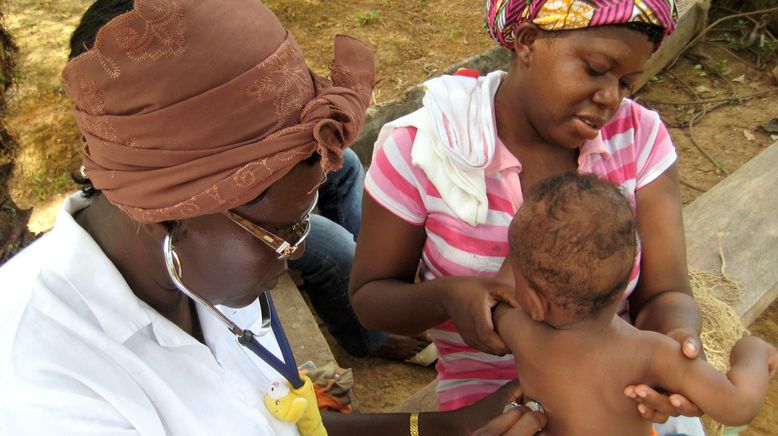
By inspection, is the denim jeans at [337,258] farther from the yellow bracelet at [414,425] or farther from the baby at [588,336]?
the baby at [588,336]

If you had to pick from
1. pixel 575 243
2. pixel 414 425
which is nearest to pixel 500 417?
pixel 414 425

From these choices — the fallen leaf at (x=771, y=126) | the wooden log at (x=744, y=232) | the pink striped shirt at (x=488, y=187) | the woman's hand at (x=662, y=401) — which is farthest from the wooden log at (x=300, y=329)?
the fallen leaf at (x=771, y=126)

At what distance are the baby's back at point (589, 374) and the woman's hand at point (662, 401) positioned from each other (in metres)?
0.03

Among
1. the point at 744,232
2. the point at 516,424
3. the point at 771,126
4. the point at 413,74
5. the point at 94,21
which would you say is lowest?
the point at 771,126

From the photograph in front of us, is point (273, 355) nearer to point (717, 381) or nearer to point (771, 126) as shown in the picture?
point (717, 381)

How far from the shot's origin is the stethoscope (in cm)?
144

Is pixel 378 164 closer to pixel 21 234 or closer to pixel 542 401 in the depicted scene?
pixel 542 401

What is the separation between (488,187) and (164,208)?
3.36 ft

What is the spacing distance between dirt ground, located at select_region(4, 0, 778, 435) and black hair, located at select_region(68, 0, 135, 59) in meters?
3.28

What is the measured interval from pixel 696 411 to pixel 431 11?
5.35 meters

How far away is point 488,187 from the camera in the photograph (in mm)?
2053

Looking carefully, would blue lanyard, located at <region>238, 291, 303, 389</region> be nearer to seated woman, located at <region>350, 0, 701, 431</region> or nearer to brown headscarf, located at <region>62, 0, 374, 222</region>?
seated woman, located at <region>350, 0, 701, 431</region>

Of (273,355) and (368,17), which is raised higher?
(273,355)

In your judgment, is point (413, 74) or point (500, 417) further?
point (413, 74)
